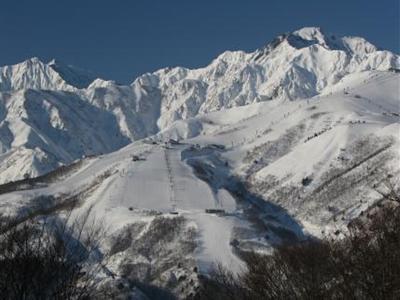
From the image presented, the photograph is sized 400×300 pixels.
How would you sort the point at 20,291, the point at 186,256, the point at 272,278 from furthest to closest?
1. the point at 186,256
2. the point at 272,278
3. the point at 20,291

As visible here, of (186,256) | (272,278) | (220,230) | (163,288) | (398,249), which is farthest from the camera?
(220,230)

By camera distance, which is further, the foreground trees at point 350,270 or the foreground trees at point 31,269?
the foreground trees at point 31,269

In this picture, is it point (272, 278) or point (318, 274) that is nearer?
point (318, 274)

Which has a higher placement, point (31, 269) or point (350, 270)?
point (31, 269)

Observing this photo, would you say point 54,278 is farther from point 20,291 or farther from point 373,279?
point 373,279

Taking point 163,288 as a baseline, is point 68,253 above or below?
above

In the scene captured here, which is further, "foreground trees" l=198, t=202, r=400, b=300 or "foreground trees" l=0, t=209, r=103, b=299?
"foreground trees" l=0, t=209, r=103, b=299

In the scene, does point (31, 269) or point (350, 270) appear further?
point (31, 269)

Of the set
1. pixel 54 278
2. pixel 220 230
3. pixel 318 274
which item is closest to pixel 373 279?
pixel 318 274

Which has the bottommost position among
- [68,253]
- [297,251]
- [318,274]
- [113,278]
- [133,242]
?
[133,242]

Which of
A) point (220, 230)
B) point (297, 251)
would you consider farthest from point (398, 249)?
point (220, 230)
